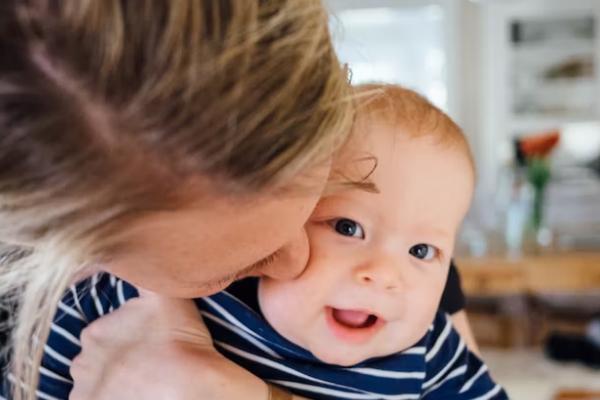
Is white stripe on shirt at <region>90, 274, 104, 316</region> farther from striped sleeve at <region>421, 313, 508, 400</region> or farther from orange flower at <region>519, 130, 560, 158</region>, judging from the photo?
orange flower at <region>519, 130, 560, 158</region>

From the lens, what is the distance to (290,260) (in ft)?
2.07

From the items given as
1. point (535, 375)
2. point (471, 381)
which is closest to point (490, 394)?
point (471, 381)

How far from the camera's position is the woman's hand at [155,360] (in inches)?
26.3

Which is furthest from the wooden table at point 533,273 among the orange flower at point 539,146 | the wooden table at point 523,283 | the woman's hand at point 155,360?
the woman's hand at point 155,360

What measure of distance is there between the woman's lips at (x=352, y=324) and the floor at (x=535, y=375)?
1.74m

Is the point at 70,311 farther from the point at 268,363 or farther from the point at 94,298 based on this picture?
the point at 268,363

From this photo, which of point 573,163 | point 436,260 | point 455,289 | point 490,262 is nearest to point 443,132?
point 436,260

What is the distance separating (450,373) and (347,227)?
0.22 metres

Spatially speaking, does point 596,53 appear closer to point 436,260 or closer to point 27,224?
point 436,260

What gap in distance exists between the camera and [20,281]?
605 millimetres

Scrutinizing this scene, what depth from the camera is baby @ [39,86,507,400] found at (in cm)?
67

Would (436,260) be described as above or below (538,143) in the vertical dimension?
below

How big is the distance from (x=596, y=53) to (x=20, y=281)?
3.69 metres

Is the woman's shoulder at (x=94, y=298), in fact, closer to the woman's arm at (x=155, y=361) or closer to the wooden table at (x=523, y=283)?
the woman's arm at (x=155, y=361)
